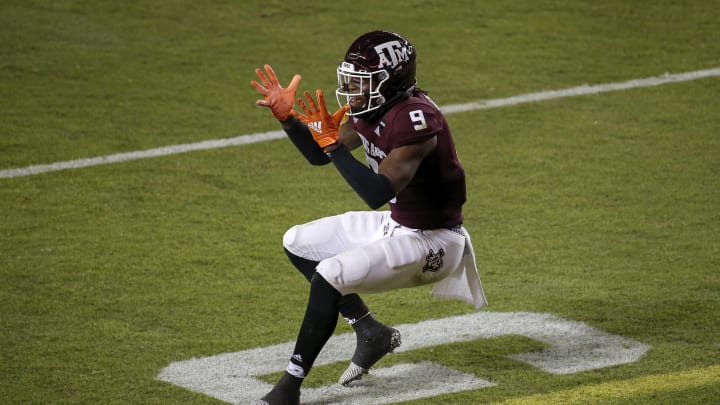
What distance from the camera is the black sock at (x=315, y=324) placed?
205 inches

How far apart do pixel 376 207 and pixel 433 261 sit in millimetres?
458

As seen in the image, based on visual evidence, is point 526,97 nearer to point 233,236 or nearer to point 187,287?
point 233,236

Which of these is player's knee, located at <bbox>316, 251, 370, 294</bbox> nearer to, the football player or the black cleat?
the football player

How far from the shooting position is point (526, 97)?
10547 millimetres

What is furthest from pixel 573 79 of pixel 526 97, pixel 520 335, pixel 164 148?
pixel 520 335

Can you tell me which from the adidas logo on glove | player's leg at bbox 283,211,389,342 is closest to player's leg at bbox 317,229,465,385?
player's leg at bbox 283,211,389,342

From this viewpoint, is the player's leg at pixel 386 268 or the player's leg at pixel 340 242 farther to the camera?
the player's leg at pixel 340 242

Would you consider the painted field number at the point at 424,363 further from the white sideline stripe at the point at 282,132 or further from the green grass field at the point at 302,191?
the white sideline stripe at the point at 282,132

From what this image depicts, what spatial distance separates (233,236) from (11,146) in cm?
241

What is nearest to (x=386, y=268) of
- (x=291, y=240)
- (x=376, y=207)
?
(x=376, y=207)

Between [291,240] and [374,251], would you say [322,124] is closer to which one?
[374,251]

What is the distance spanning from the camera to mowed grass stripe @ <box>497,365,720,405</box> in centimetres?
514

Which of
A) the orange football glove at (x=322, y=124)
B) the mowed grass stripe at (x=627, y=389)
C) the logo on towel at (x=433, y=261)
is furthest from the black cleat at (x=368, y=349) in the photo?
the orange football glove at (x=322, y=124)

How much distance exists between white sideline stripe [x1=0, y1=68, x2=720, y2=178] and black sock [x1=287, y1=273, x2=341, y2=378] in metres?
4.13
